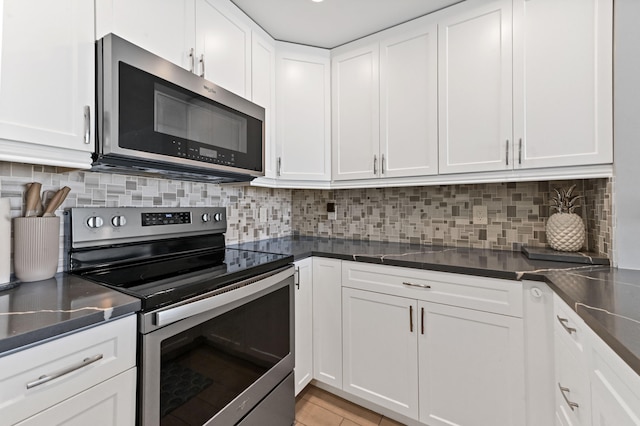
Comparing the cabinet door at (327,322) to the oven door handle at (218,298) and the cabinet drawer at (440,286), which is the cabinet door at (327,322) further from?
the oven door handle at (218,298)

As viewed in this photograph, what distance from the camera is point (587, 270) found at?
127cm

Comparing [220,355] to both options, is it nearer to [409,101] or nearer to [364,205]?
[364,205]

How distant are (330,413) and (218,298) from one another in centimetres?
114

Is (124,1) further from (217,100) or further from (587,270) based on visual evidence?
(587,270)

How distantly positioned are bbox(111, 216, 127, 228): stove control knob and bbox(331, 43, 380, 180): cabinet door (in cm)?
132

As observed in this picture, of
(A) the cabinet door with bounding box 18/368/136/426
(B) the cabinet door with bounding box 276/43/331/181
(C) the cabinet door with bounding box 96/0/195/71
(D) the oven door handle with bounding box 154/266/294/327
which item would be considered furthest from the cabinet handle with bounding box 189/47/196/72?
(A) the cabinet door with bounding box 18/368/136/426

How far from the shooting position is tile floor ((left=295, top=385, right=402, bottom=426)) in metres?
1.62

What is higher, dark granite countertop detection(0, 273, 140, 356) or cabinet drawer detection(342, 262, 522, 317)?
dark granite countertop detection(0, 273, 140, 356)

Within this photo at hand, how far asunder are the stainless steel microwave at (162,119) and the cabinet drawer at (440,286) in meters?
0.86

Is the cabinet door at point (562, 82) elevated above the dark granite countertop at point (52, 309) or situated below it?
above

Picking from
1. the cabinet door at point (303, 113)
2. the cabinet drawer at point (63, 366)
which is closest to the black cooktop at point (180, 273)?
the cabinet drawer at point (63, 366)

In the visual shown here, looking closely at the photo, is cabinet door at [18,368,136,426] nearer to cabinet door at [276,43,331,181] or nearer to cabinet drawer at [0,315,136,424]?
cabinet drawer at [0,315,136,424]

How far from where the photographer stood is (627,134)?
125cm

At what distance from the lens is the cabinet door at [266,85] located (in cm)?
180
